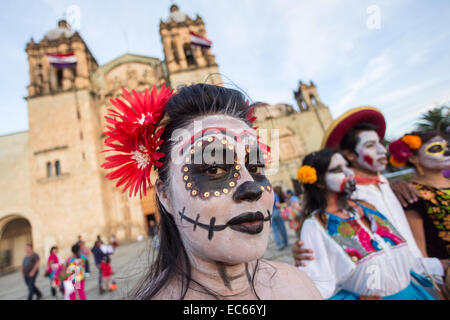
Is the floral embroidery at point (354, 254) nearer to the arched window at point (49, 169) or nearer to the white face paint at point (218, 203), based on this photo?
the white face paint at point (218, 203)

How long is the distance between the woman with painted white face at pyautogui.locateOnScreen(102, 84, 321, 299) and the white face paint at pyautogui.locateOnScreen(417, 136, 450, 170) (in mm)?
2293

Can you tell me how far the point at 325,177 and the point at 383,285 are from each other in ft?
3.23

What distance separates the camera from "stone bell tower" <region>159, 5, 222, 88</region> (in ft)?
52.0

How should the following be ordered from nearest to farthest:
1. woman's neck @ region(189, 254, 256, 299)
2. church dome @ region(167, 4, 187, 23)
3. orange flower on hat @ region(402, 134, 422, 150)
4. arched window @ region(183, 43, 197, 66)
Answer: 1. woman's neck @ region(189, 254, 256, 299)
2. orange flower on hat @ region(402, 134, 422, 150)
3. arched window @ region(183, 43, 197, 66)
4. church dome @ region(167, 4, 187, 23)

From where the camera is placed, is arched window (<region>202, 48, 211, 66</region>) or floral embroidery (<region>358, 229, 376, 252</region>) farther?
arched window (<region>202, 48, 211, 66</region>)

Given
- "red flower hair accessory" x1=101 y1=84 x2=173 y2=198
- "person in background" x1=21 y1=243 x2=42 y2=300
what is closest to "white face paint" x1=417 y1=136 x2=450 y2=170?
"red flower hair accessory" x1=101 y1=84 x2=173 y2=198

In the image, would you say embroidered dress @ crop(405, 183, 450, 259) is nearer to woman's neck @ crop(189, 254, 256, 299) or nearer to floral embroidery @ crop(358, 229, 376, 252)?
floral embroidery @ crop(358, 229, 376, 252)

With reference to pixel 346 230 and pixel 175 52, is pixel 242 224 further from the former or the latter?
pixel 175 52

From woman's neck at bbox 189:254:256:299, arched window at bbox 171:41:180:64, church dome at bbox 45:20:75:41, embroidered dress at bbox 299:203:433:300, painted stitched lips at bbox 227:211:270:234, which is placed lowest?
embroidered dress at bbox 299:203:433:300

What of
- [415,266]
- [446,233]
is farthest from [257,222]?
[446,233]

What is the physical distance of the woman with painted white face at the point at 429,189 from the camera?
80.7 inches

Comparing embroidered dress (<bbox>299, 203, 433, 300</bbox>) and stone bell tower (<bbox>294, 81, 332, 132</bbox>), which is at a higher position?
stone bell tower (<bbox>294, 81, 332, 132</bbox>)

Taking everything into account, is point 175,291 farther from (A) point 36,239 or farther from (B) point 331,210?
(A) point 36,239

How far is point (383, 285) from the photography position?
1.57 metres
